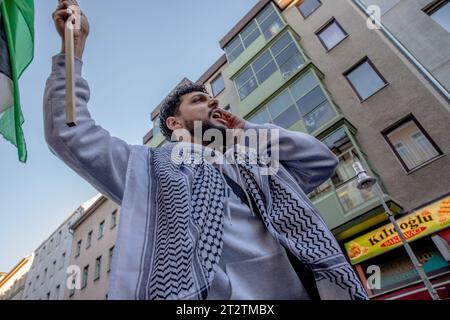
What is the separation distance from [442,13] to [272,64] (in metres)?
7.19

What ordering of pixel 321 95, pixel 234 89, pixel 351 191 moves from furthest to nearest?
pixel 234 89, pixel 321 95, pixel 351 191

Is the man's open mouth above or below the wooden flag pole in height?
above

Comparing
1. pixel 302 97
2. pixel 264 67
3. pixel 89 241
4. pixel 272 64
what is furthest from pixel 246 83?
pixel 89 241

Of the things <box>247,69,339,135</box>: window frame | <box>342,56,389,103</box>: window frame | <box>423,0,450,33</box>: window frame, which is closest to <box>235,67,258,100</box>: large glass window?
<box>247,69,339,135</box>: window frame

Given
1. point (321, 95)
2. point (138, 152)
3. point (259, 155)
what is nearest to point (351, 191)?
point (321, 95)

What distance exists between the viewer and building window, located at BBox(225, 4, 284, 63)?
55.8 ft

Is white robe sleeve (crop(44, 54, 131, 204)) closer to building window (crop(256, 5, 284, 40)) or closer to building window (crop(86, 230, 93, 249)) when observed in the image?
building window (crop(256, 5, 284, 40))

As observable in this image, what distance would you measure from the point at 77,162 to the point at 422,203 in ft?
33.9

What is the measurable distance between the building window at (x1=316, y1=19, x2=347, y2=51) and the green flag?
14237 millimetres

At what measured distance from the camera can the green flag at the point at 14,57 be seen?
172 centimetres

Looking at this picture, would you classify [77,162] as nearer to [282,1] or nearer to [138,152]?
[138,152]

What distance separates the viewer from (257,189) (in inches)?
65.7

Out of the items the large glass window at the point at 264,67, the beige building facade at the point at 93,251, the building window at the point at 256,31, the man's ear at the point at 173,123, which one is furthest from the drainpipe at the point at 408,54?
the beige building facade at the point at 93,251

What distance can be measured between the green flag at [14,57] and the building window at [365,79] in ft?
39.8
